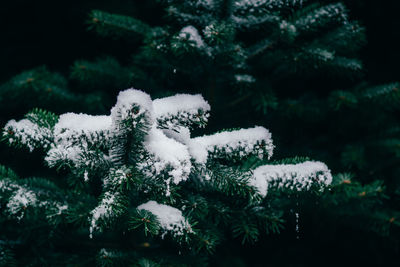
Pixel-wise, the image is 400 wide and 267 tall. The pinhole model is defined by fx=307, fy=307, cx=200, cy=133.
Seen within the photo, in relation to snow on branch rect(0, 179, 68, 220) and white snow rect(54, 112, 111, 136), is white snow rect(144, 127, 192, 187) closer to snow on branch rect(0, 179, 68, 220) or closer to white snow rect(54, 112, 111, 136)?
white snow rect(54, 112, 111, 136)

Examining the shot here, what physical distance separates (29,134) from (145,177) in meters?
0.31

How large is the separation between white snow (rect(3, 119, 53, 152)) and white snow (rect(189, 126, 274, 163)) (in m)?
0.37

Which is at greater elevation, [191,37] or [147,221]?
[191,37]

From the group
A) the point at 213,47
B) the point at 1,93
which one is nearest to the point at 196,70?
the point at 213,47

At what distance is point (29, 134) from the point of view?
30.0 inches

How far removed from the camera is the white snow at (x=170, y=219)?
766 mm

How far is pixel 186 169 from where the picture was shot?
0.71 m

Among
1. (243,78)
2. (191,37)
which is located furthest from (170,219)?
(243,78)

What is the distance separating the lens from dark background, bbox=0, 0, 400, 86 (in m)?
1.77

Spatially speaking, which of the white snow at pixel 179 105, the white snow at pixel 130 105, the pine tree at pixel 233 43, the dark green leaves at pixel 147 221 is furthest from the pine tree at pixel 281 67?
the dark green leaves at pixel 147 221

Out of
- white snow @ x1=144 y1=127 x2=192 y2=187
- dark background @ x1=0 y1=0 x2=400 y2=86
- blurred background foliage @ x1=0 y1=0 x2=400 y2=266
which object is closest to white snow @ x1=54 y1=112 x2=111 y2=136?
white snow @ x1=144 y1=127 x2=192 y2=187

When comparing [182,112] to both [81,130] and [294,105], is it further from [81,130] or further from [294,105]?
[294,105]

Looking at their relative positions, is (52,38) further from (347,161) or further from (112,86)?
(347,161)

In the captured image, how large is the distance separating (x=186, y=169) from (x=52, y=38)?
156 cm
